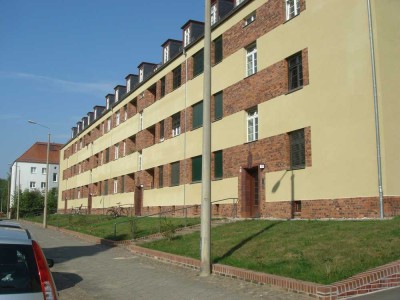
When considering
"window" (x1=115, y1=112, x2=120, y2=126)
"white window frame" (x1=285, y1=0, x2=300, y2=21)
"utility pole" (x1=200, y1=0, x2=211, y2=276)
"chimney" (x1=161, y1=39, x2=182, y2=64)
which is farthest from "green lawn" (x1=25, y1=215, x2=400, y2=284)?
"window" (x1=115, y1=112, x2=120, y2=126)

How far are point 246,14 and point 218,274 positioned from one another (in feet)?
51.8

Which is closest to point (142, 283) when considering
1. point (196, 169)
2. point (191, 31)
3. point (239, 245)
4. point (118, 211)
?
point (239, 245)

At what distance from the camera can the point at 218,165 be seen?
24.8 metres

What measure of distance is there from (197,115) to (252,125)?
6638 millimetres

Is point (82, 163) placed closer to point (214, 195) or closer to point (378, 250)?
point (214, 195)

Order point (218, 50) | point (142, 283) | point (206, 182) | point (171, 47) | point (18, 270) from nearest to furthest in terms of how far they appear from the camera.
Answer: point (18, 270)
point (142, 283)
point (206, 182)
point (218, 50)
point (171, 47)

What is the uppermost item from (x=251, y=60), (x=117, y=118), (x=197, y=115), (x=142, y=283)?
(x=117, y=118)

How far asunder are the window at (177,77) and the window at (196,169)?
6.20 metres

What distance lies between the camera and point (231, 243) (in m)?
14.1

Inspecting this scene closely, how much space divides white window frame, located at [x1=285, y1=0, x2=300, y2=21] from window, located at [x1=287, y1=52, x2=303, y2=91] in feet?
6.12

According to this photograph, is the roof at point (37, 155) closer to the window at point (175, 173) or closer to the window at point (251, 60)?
the window at point (175, 173)

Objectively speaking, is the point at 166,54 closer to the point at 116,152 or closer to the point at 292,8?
the point at 116,152

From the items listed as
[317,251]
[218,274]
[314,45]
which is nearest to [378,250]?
[317,251]

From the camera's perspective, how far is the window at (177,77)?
3153cm
